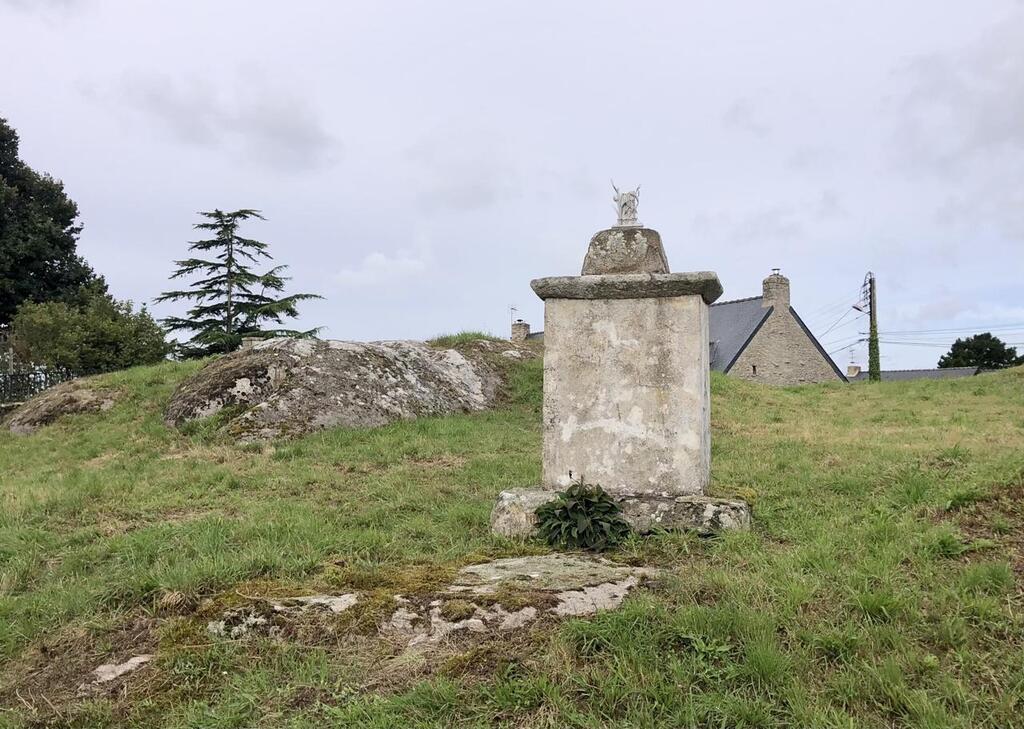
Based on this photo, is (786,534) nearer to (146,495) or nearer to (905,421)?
(146,495)

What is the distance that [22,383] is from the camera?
15.3m

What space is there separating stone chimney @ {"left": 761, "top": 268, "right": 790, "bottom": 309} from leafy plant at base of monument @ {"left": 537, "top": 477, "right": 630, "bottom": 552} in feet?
84.7

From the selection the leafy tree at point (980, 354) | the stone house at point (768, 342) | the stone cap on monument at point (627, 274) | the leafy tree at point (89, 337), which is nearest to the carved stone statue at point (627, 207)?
the stone cap on monument at point (627, 274)

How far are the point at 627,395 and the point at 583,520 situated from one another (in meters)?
0.90

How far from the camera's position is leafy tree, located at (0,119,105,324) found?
887 inches

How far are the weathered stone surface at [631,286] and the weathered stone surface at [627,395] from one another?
0.16 ft

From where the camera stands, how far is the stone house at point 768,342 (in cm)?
2700

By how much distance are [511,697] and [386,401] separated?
27.3ft

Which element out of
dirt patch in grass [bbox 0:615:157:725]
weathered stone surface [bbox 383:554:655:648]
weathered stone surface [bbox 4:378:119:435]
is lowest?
dirt patch in grass [bbox 0:615:157:725]

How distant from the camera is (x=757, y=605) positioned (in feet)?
10.2

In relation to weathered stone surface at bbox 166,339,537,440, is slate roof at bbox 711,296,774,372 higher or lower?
higher

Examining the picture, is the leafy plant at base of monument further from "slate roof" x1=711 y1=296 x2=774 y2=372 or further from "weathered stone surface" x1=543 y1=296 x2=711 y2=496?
"slate roof" x1=711 y1=296 x2=774 y2=372

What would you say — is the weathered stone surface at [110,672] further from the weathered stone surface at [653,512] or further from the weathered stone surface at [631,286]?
the weathered stone surface at [631,286]

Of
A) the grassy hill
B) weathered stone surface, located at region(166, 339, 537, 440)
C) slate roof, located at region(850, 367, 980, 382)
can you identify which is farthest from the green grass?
slate roof, located at region(850, 367, 980, 382)
